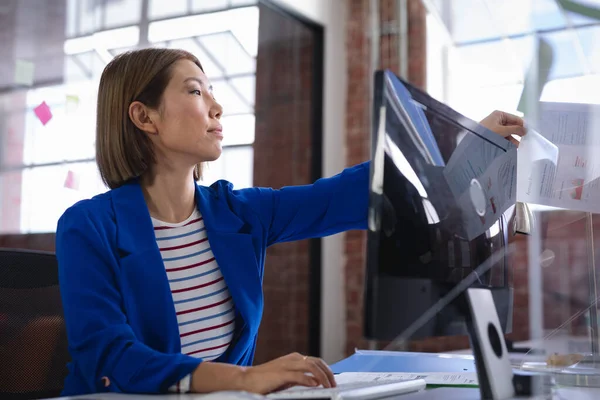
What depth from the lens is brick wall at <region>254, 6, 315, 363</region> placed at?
137 inches

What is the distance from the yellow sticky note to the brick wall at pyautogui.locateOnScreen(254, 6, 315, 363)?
134cm

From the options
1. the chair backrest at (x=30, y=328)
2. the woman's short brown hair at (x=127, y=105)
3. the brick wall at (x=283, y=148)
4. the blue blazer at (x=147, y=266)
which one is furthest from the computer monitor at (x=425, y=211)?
the brick wall at (x=283, y=148)

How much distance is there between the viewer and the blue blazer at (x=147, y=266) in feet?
2.82

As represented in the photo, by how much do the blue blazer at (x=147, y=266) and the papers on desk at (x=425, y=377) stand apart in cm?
19

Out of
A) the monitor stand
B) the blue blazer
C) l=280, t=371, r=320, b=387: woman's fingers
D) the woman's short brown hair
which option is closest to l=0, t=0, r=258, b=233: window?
the woman's short brown hair

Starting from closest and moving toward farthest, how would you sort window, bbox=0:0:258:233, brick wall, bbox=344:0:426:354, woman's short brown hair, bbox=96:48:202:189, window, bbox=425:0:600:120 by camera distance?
woman's short brown hair, bbox=96:48:202:189
window, bbox=0:0:258:233
window, bbox=425:0:600:120
brick wall, bbox=344:0:426:354

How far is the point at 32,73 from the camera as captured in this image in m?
2.32

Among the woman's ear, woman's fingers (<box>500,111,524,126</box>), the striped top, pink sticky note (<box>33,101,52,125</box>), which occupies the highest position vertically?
pink sticky note (<box>33,101,52,125</box>)

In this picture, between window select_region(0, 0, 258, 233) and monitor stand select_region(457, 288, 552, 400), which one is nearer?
monitor stand select_region(457, 288, 552, 400)

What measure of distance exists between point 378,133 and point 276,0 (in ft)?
9.74

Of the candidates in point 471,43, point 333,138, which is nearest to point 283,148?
point 333,138

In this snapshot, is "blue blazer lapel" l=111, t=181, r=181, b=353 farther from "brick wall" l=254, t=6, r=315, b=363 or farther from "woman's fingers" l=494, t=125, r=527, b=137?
"brick wall" l=254, t=6, r=315, b=363

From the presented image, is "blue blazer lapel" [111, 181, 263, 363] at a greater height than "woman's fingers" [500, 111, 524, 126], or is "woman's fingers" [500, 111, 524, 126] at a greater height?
"woman's fingers" [500, 111, 524, 126]

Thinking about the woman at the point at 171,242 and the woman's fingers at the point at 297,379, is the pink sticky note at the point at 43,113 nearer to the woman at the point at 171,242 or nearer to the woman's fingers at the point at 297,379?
the woman at the point at 171,242
